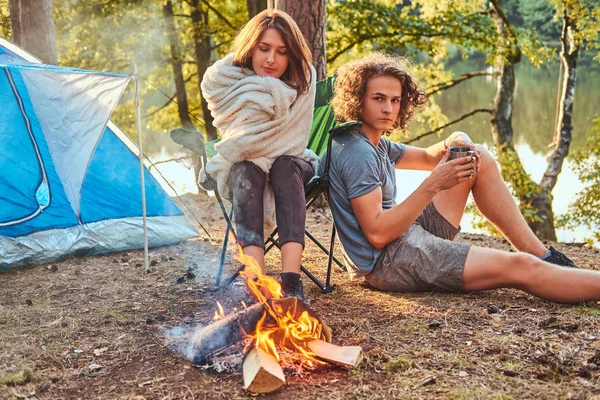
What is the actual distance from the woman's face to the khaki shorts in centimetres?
96

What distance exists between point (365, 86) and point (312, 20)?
210 cm

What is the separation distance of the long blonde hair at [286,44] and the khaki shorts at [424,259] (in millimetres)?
853

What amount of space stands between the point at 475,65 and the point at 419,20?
18.0 meters

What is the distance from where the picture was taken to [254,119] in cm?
276

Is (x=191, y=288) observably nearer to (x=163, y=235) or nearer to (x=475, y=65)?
(x=163, y=235)

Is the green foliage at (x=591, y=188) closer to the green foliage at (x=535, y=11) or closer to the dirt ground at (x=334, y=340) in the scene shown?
the dirt ground at (x=334, y=340)

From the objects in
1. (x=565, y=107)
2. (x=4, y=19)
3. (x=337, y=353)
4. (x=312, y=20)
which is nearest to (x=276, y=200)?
(x=337, y=353)

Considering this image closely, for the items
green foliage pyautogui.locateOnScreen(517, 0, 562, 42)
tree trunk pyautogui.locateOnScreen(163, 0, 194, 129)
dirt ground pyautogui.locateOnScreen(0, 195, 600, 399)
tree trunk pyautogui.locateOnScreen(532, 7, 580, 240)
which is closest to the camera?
dirt ground pyautogui.locateOnScreen(0, 195, 600, 399)

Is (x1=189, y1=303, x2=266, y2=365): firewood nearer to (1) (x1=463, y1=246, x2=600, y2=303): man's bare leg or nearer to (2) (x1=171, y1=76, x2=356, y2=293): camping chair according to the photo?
(2) (x1=171, y1=76, x2=356, y2=293): camping chair

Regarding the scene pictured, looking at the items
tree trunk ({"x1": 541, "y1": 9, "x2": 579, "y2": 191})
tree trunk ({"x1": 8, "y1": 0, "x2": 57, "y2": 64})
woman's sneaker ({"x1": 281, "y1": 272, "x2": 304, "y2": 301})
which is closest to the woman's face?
woman's sneaker ({"x1": 281, "y1": 272, "x2": 304, "y2": 301})

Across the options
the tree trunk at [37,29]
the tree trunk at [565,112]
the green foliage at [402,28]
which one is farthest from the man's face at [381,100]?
the tree trunk at [565,112]

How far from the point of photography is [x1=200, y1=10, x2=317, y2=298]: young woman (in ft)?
8.46

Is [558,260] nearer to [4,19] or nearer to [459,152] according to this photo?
[459,152]

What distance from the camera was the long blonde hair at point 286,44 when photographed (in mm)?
2752
